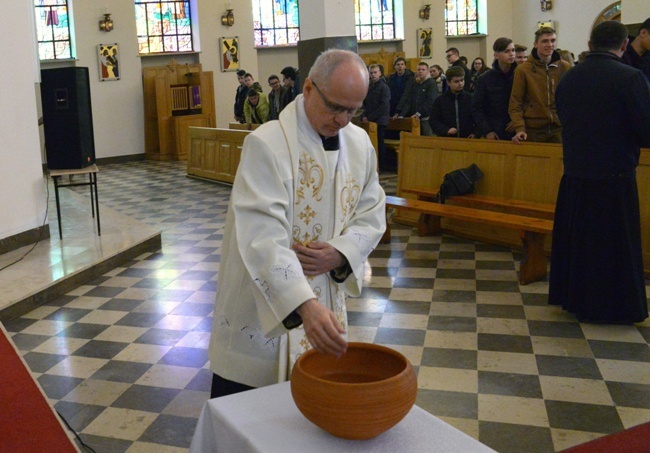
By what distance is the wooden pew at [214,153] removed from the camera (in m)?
12.2

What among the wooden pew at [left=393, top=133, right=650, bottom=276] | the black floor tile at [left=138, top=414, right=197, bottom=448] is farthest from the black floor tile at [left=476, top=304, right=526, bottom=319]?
the black floor tile at [left=138, top=414, right=197, bottom=448]

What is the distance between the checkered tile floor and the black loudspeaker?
4.45ft

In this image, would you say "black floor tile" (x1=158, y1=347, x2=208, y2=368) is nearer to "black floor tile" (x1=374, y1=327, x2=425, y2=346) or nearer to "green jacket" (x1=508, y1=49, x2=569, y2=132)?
"black floor tile" (x1=374, y1=327, x2=425, y2=346)

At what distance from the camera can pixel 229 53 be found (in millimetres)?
17812

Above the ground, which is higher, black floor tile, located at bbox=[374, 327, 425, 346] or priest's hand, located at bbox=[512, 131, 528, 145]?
priest's hand, located at bbox=[512, 131, 528, 145]

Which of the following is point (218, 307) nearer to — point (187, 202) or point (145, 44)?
point (187, 202)

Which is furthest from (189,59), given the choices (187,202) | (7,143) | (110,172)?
(7,143)

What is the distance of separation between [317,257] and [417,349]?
103 inches

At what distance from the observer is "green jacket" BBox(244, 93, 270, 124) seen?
13586 mm

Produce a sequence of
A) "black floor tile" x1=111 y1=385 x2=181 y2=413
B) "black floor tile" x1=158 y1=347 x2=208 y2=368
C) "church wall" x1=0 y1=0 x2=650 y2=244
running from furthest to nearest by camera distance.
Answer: "church wall" x1=0 y1=0 x2=650 y2=244
"black floor tile" x1=158 y1=347 x2=208 y2=368
"black floor tile" x1=111 y1=385 x2=181 y2=413

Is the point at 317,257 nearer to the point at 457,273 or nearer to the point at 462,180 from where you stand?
the point at 457,273

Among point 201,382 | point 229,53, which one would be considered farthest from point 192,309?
point 229,53

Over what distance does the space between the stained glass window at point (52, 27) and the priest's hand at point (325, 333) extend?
1546cm

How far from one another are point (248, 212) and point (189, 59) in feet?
53.7
